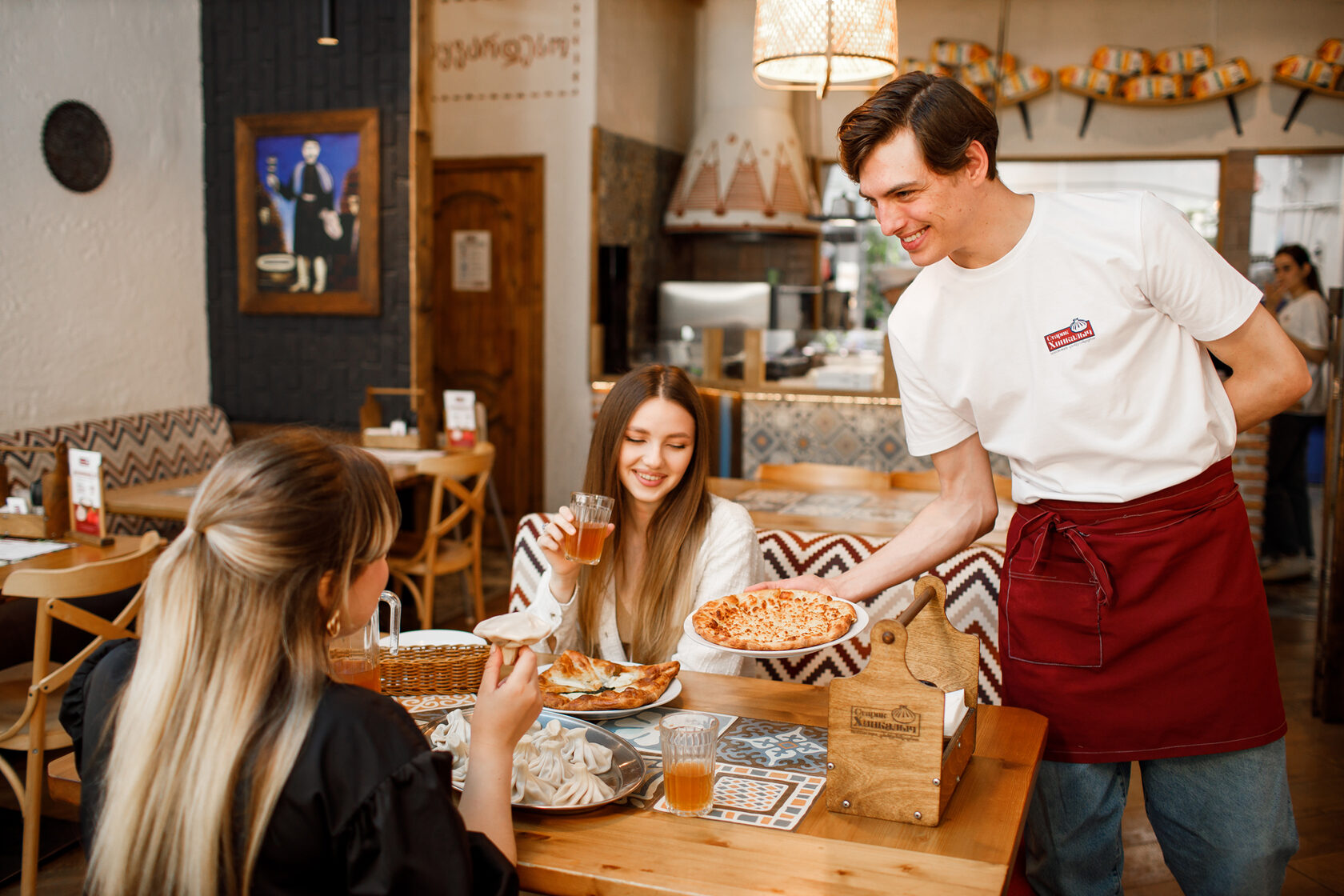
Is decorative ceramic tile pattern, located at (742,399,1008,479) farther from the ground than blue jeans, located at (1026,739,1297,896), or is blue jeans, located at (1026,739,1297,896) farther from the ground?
decorative ceramic tile pattern, located at (742,399,1008,479)

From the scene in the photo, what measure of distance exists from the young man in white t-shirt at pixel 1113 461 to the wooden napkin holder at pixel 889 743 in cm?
43

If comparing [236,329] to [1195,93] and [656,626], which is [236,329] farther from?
[1195,93]

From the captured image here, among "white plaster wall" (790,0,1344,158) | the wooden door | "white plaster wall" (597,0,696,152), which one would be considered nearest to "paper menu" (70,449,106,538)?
the wooden door

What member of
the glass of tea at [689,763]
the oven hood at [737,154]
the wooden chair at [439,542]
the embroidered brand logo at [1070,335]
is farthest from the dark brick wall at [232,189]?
the glass of tea at [689,763]

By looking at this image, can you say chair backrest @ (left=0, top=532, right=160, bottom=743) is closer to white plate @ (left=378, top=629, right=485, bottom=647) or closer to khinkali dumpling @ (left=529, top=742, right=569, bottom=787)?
white plate @ (left=378, top=629, right=485, bottom=647)

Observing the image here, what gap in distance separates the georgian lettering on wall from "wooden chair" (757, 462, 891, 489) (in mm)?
3372

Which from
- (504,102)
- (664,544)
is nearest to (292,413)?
(504,102)

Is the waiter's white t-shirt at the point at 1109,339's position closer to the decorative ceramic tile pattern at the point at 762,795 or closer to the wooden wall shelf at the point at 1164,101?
the decorative ceramic tile pattern at the point at 762,795

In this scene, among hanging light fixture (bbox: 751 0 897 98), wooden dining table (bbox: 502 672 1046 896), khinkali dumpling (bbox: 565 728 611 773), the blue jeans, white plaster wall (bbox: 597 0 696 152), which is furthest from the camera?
white plaster wall (bbox: 597 0 696 152)

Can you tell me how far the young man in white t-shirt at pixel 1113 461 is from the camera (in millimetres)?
1604

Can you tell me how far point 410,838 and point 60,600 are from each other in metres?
1.85

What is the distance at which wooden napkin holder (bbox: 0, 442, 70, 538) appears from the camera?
319 cm

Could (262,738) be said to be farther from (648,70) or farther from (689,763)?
(648,70)

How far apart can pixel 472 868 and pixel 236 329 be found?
499 centimetres
